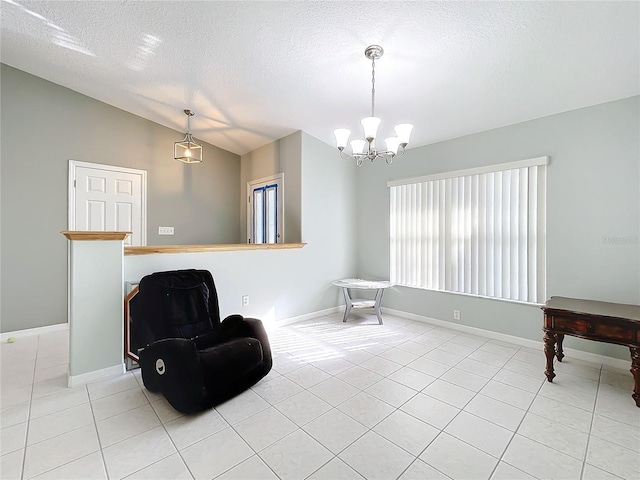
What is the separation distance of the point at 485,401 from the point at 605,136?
2676 mm

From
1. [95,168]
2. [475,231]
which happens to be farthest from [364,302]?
[95,168]

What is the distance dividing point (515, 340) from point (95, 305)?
4.18m

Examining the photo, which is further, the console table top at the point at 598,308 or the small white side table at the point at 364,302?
the small white side table at the point at 364,302

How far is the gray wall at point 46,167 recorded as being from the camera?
344 cm

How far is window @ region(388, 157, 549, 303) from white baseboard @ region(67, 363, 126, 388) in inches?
138

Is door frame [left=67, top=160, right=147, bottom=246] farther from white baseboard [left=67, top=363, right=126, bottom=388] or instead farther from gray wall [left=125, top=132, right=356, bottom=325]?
white baseboard [left=67, top=363, right=126, bottom=388]

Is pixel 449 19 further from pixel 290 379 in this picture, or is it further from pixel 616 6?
pixel 290 379

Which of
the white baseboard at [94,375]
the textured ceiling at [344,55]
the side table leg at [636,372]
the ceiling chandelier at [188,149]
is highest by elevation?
the textured ceiling at [344,55]

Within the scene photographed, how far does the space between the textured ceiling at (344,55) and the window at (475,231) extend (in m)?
0.66

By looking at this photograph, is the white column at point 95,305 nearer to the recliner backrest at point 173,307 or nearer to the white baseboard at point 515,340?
the recliner backrest at point 173,307

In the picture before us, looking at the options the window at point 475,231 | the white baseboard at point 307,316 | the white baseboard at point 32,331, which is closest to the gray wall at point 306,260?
the white baseboard at point 307,316

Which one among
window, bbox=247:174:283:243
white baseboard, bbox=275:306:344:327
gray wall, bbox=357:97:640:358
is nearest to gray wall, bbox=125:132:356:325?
white baseboard, bbox=275:306:344:327

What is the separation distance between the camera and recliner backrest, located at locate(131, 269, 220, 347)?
2412mm

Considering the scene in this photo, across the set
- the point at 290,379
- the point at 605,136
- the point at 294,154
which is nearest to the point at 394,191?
the point at 294,154
